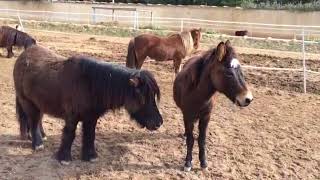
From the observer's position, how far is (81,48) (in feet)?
48.1

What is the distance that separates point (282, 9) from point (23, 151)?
24.4 m

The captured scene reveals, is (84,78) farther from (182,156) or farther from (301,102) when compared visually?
(301,102)

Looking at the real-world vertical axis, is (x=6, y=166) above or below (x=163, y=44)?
below

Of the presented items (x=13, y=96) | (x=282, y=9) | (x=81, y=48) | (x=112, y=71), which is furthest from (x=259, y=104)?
(x=282, y=9)

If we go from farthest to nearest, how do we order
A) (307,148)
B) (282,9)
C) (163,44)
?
1. (282,9)
2. (163,44)
3. (307,148)

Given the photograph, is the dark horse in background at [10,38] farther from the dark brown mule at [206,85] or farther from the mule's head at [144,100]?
the mule's head at [144,100]

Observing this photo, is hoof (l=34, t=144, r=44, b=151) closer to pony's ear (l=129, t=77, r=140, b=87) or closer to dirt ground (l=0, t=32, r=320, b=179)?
dirt ground (l=0, t=32, r=320, b=179)

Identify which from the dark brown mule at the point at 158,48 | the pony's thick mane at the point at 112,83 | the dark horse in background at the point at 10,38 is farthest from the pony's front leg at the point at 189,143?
the dark horse in background at the point at 10,38

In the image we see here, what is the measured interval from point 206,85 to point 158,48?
5.30 meters

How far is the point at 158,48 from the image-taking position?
10.1 meters

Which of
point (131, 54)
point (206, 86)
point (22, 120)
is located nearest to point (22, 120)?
point (22, 120)

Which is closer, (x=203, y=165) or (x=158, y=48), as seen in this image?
(x=203, y=165)

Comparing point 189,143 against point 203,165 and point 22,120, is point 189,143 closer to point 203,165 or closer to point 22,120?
point 203,165

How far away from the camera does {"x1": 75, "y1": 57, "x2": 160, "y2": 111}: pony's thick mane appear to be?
4664 mm
